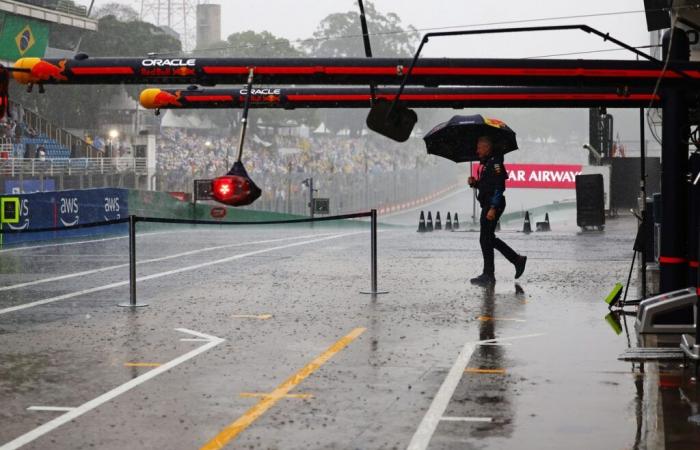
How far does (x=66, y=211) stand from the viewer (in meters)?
31.3

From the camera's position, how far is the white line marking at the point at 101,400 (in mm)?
7469

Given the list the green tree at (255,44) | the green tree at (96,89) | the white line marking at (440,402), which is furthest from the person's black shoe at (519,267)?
the green tree at (255,44)

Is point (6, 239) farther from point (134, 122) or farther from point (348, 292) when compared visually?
point (134, 122)

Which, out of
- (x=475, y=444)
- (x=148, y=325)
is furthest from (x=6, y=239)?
(x=475, y=444)

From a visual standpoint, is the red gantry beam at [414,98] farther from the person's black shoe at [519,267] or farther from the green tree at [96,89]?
the green tree at [96,89]

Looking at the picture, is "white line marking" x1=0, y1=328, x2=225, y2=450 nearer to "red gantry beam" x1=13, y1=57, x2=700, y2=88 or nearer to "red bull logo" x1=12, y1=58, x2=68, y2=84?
"red gantry beam" x1=13, y1=57, x2=700, y2=88

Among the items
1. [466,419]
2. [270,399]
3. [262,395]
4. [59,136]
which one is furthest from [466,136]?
[59,136]

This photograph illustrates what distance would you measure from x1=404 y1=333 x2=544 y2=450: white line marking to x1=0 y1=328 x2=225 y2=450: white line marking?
2318 millimetres

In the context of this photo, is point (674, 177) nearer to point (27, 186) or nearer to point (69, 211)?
point (69, 211)

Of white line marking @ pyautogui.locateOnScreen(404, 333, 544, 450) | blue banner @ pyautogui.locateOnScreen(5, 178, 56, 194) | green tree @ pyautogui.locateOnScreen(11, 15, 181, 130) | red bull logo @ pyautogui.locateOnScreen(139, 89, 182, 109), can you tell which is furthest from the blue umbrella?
green tree @ pyautogui.locateOnScreen(11, 15, 181, 130)

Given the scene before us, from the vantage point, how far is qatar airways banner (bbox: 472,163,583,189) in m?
94.1

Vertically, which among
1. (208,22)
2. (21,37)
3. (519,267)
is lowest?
(519,267)

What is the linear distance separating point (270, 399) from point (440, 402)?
1225 mm

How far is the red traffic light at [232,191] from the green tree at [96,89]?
174ft
